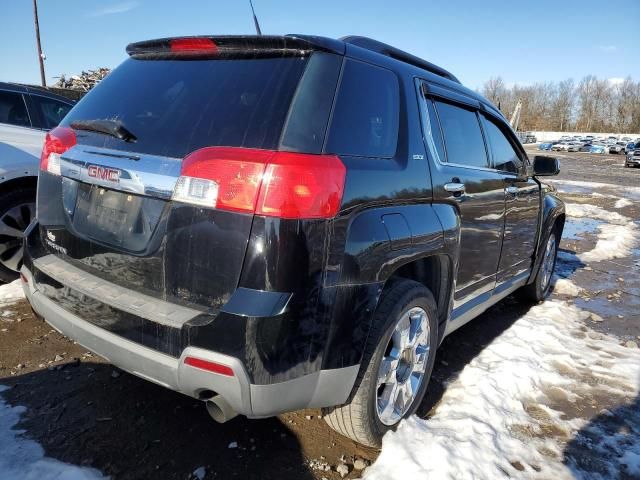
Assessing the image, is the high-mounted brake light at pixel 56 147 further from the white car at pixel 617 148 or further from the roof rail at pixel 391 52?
the white car at pixel 617 148

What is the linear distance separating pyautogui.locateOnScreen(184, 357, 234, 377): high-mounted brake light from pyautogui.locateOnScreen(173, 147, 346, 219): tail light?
1.87 feet

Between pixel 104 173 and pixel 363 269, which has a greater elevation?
pixel 104 173

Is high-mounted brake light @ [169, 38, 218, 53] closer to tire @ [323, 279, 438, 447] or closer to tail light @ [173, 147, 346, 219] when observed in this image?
tail light @ [173, 147, 346, 219]

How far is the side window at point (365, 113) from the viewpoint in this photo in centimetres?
194

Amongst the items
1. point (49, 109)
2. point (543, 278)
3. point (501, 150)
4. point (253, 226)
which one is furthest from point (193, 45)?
point (543, 278)

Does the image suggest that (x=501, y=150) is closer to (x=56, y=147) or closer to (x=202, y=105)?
(x=202, y=105)

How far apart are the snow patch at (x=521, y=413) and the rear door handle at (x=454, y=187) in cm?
131

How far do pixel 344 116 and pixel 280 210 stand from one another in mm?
555

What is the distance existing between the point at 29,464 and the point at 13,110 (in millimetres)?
3768

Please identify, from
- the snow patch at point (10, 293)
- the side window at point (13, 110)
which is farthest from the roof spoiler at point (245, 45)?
the side window at point (13, 110)

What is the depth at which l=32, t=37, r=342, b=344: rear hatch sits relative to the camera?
5.78ft

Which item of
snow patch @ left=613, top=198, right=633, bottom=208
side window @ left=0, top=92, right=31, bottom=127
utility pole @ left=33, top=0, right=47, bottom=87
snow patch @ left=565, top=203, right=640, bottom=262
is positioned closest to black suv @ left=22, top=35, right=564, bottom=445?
side window @ left=0, top=92, right=31, bottom=127

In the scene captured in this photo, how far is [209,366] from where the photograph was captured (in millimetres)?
1705

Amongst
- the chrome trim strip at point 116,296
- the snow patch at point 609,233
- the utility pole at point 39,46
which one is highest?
the utility pole at point 39,46
